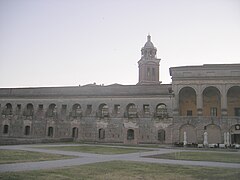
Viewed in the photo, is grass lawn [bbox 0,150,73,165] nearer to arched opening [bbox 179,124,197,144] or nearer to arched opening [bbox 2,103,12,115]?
arched opening [bbox 179,124,197,144]

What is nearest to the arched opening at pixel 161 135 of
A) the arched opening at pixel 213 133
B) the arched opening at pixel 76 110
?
the arched opening at pixel 213 133

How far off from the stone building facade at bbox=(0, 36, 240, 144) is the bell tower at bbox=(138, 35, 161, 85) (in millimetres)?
19338

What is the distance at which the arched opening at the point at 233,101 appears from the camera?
4044cm

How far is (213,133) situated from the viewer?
3709 cm

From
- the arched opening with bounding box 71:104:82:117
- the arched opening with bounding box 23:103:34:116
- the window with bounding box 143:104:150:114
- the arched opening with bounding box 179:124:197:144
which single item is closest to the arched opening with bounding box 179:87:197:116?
the arched opening with bounding box 179:124:197:144

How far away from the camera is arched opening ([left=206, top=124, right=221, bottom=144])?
3684cm

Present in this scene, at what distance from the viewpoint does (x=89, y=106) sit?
44375mm

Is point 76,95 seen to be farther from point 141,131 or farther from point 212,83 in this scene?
point 212,83

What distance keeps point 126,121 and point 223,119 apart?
13711mm

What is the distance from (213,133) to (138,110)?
10969 millimetres

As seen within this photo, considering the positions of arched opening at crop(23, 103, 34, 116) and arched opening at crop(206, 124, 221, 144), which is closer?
arched opening at crop(206, 124, 221, 144)

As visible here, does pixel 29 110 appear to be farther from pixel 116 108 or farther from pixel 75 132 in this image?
pixel 116 108

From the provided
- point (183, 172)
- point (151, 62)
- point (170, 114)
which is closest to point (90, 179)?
point (183, 172)

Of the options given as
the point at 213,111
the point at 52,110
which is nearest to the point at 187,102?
the point at 213,111
